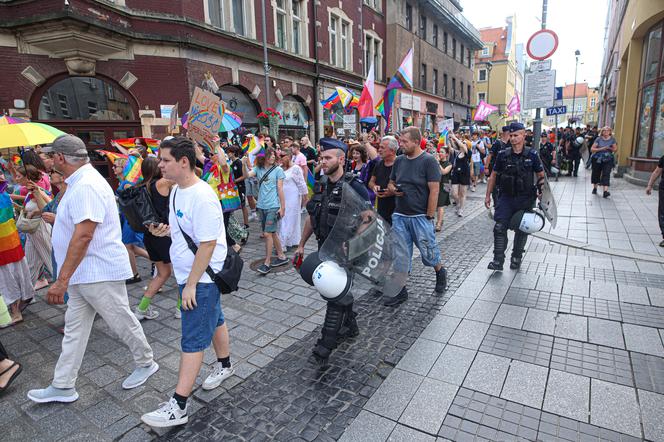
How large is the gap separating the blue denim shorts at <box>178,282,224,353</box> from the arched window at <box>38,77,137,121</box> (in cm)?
1133

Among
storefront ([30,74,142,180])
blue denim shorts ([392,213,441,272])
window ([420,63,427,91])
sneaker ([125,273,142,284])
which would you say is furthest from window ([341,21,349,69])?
blue denim shorts ([392,213,441,272])

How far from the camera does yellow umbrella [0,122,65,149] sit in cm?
376

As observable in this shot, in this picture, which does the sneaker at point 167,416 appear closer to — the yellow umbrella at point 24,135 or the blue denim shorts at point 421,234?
the yellow umbrella at point 24,135

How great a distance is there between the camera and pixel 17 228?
14.8ft

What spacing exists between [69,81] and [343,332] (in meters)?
11.7

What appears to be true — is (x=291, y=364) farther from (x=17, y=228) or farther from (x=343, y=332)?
(x=17, y=228)

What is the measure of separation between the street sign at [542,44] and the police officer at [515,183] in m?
3.68

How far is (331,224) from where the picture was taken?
11.1 ft

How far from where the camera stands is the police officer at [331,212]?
10.6 feet

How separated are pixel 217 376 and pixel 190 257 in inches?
43.8

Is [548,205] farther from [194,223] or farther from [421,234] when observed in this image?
[194,223]

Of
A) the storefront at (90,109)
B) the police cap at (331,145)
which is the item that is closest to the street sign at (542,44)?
the police cap at (331,145)

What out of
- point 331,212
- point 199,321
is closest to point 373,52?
point 331,212

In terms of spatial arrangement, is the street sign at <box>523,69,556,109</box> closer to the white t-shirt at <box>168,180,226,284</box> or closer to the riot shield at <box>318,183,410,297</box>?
the riot shield at <box>318,183,410,297</box>
